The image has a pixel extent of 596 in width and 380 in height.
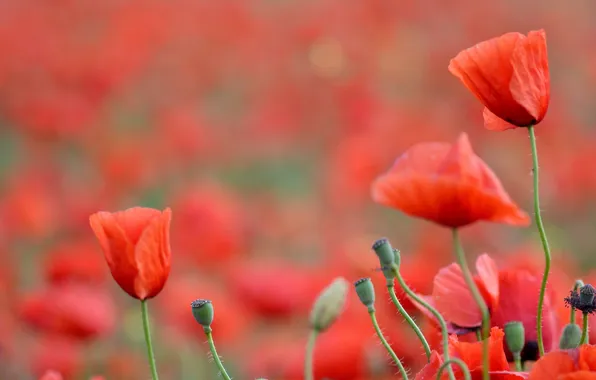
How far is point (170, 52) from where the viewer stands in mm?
3537

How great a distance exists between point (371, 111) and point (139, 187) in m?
0.69

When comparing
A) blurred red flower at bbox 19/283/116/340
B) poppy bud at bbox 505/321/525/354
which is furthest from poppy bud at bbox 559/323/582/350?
blurred red flower at bbox 19/283/116/340

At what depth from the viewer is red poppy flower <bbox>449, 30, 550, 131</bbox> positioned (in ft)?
1.90

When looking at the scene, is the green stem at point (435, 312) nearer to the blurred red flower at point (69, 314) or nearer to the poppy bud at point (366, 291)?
the poppy bud at point (366, 291)

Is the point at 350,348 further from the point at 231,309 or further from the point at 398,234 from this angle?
the point at 398,234

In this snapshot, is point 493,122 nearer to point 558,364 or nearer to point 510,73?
point 510,73

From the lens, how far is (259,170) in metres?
3.18

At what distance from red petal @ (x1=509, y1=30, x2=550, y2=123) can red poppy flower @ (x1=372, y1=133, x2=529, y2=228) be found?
3.5 inches

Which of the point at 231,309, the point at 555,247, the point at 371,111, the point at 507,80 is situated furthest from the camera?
the point at 371,111

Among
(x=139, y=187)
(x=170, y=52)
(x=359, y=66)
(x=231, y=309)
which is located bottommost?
(x=231, y=309)

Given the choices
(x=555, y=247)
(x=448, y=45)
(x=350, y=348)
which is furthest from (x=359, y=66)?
(x=350, y=348)

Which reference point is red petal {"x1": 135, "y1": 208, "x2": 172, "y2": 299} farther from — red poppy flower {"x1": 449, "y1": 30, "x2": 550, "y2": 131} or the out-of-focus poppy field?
red poppy flower {"x1": 449, "y1": 30, "x2": 550, "y2": 131}

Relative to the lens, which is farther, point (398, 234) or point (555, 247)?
point (398, 234)

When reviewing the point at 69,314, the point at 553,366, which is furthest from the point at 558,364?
the point at 69,314
